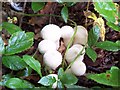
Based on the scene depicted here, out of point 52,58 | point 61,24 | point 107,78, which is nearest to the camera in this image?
point 107,78

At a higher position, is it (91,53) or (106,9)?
(106,9)

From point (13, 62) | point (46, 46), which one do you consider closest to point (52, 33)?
point (46, 46)

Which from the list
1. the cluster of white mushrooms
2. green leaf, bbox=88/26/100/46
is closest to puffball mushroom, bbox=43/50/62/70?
the cluster of white mushrooms

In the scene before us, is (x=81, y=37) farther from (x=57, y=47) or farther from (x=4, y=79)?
(x=4, y=79)

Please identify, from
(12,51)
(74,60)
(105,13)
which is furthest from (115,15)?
(12,51)

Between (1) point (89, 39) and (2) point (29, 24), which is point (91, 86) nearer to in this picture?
(1) point (89, 39)

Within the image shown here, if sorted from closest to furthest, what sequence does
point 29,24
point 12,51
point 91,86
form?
point 12,51 < point 91,86 < point 29,24

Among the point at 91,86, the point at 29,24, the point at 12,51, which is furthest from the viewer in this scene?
the point at 29,24
